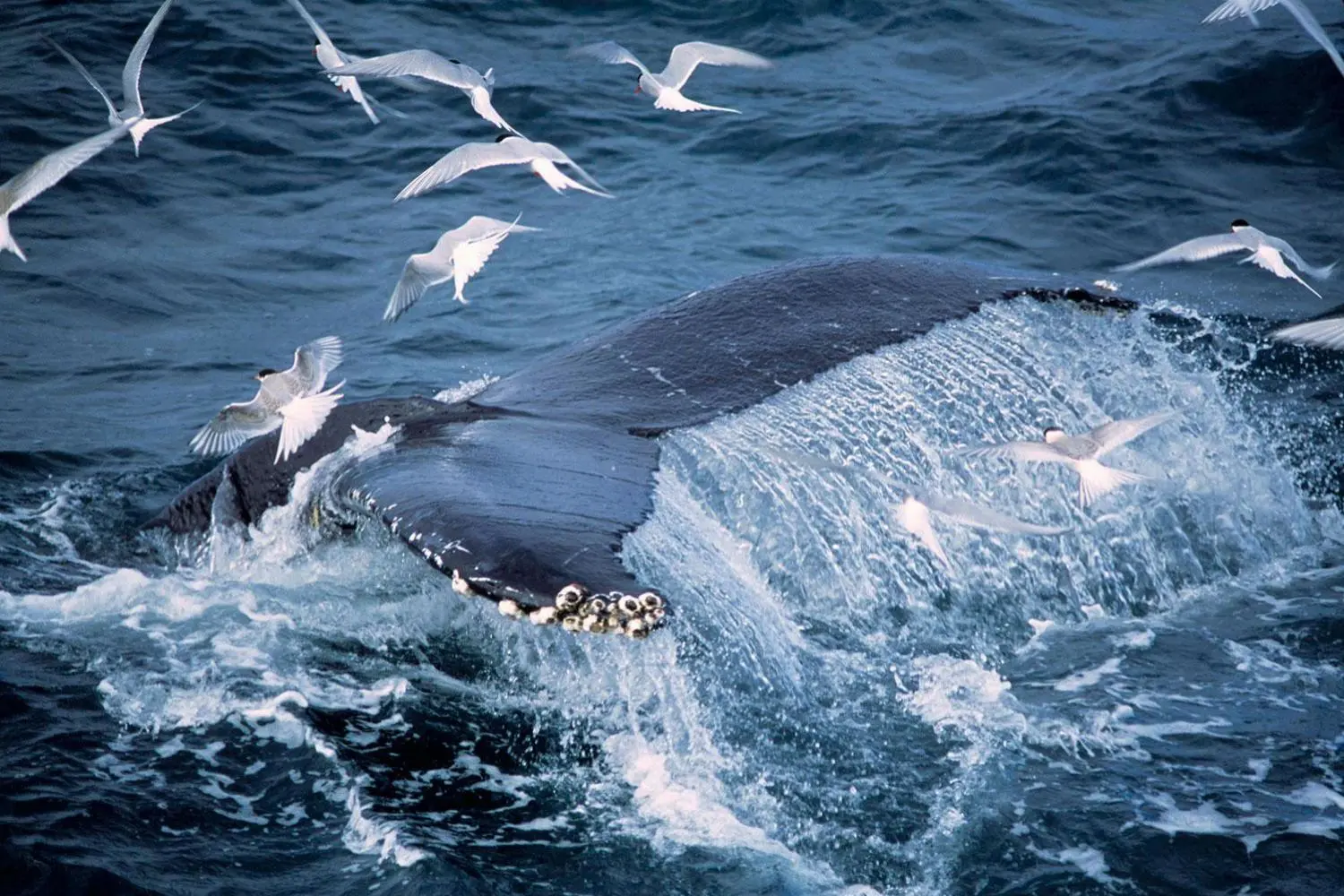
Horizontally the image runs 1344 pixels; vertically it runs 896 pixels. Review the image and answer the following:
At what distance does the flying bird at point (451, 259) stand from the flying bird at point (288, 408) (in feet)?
3.01

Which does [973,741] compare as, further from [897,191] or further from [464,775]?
[897,191]

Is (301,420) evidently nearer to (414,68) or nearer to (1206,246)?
(414,68)

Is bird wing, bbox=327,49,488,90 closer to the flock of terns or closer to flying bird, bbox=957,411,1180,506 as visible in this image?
the flock of terns

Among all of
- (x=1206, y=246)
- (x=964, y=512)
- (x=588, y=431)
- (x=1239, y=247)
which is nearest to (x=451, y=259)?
(x=588, y=431)

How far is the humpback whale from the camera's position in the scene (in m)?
4.55

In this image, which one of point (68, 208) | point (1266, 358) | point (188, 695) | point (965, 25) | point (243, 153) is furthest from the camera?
point (965, 25)

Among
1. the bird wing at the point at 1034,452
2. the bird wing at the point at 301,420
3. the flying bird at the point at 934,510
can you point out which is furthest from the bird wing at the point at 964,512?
the bird wing at the point at 301,420

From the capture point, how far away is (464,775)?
238 inches

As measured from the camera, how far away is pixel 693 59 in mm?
11219

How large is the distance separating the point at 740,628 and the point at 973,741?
100cm

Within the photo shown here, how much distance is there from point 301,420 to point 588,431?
4.06ft

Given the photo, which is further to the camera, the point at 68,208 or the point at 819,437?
the point at 68,208

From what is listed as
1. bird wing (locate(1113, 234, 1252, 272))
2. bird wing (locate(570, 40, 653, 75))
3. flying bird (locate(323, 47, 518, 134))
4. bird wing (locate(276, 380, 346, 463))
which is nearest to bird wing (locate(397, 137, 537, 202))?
flying bird (locate(323, 47, 518, 134))

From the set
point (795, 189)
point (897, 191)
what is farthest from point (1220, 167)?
point (795, 189)
